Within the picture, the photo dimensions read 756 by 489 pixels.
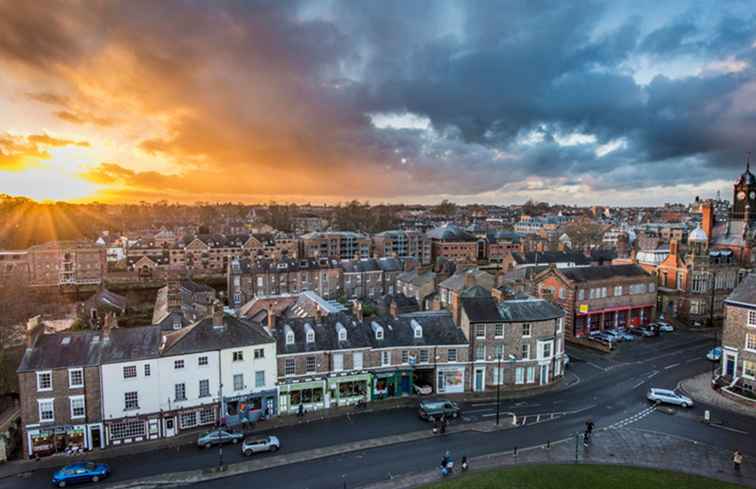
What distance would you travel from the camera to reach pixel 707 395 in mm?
39312

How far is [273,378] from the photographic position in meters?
35.8

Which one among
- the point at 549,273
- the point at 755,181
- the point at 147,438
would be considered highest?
the point at 755,181

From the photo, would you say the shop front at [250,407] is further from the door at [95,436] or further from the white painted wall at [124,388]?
the door at [95,436]

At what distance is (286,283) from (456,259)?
58464 millimetres

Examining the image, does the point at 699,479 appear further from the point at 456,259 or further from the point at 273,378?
the point at 456,259

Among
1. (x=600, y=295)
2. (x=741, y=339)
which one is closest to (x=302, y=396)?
(x=741, y=339)

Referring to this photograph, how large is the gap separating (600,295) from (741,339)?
19.2 meters

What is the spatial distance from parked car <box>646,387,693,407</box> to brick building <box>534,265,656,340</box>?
19714mm

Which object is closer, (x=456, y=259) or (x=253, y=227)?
(x=456, y=259)

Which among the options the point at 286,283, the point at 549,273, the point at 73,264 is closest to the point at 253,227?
the point at 73,264

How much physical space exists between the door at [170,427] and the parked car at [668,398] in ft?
127

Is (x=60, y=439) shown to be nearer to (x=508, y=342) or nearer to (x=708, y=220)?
(x=508, y=342)

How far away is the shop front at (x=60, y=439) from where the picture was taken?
29531 millimetres

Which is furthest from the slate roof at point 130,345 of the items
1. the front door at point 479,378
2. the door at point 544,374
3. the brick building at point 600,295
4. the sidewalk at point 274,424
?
the brick building at point 600,295
